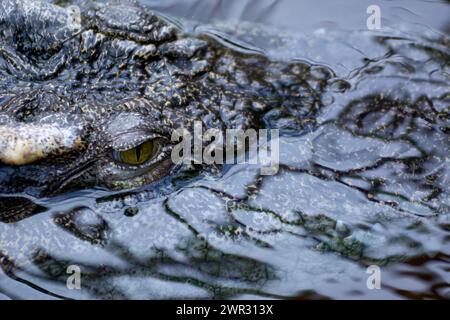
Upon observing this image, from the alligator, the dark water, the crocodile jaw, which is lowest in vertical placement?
the dark water

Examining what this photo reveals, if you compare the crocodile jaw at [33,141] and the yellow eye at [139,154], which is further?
the yellow eye at [139,154]

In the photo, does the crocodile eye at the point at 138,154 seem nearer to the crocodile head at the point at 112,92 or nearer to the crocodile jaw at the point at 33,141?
the crocodile head at the point at 112,92

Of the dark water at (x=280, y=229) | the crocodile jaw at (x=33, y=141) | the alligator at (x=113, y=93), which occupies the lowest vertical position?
the dark water at (x=280, y=229)

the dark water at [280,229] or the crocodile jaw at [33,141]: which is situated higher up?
the crocodile jaw at [33,141]

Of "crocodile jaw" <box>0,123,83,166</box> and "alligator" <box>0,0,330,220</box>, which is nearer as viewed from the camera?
"crocodile jaw" <box>0,123,83,166</box>

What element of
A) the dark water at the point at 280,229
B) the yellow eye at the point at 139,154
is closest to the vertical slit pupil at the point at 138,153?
the yellow eye at the point at 139,154

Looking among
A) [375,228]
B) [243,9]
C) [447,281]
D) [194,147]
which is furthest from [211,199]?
[243,9]

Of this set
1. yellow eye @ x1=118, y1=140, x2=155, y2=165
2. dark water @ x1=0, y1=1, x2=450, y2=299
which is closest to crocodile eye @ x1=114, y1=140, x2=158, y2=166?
yellow eye @ x1=118, y1=140, x2=155, y2=165

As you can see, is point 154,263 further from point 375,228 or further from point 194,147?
point 375,228

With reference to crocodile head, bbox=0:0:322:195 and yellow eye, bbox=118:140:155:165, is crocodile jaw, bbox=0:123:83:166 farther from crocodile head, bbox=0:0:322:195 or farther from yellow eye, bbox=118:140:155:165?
yellow eye, bbox=118:140:155:165
